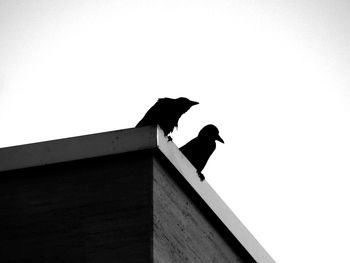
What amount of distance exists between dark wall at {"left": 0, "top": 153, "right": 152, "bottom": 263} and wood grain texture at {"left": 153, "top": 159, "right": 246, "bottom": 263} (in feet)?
0.37

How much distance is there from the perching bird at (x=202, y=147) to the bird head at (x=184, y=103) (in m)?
0.63

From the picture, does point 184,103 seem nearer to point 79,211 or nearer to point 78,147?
point 78,147

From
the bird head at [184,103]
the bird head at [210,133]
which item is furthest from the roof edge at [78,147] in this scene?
the bird head at [210,133]

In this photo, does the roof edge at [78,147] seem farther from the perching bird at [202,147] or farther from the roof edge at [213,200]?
the perching bird at [202,147]

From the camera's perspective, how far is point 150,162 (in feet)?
19.1

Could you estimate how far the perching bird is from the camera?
33.3 ft

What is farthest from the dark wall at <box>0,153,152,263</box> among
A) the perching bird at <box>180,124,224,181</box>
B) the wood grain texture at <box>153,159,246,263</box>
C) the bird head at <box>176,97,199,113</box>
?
the perching bird at <box>180,124,224,181</box>

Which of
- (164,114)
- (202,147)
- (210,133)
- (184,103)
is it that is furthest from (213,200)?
(210,133)

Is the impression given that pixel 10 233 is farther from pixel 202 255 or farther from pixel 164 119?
pixel 164 119

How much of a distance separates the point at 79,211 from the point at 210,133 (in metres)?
5.10

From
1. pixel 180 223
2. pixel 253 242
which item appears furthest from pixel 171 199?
pixel 253 242

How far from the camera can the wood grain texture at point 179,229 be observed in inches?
221

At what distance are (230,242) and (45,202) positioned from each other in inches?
76.8

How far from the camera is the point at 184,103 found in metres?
9.88
